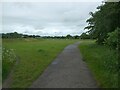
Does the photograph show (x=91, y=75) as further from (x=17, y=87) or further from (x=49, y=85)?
(x=17, y=87)

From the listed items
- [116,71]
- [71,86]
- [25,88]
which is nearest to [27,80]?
[25,88]

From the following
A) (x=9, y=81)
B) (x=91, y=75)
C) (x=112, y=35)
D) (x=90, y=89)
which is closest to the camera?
(x=112, y=35)

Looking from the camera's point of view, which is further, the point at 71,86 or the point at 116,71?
the point at 71,86

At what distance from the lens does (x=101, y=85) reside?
34.4 feet

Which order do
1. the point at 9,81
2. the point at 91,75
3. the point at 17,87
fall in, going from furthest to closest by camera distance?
1. the point at 91,75
2. the point at 9,81
3. the point at 17,87

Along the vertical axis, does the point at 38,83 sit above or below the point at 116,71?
below

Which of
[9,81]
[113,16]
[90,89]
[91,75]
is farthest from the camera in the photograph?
[113,16]

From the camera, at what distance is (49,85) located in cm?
1041

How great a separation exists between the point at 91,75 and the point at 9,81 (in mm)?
4173

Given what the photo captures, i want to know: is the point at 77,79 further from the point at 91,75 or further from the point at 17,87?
the point at 17,87

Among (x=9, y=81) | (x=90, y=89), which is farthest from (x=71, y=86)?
(x=9, y=81)

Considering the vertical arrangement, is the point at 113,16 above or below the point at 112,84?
above

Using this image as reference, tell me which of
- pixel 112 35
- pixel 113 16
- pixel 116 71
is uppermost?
pixel 113 16

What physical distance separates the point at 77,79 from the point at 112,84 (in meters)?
1.82
